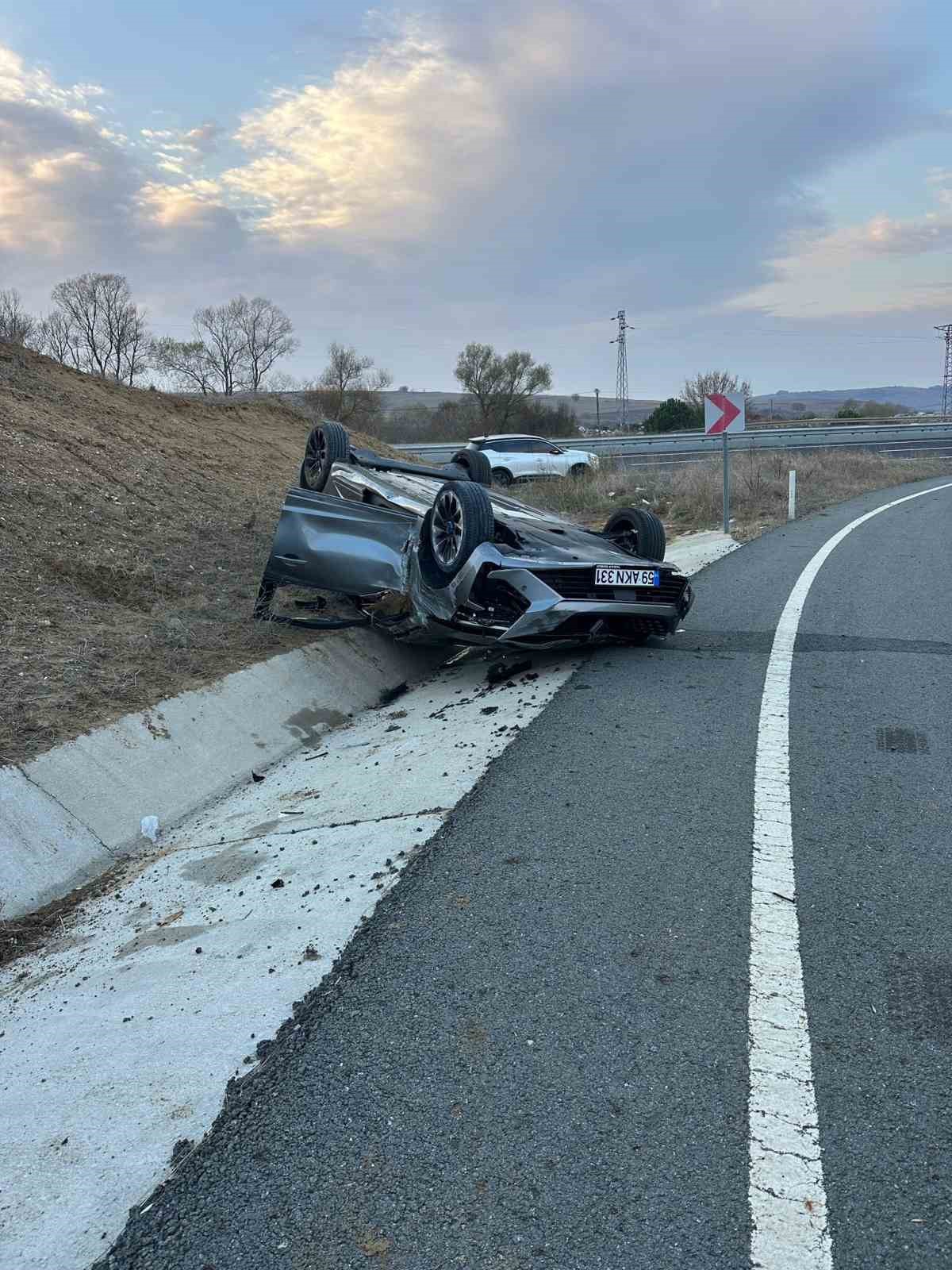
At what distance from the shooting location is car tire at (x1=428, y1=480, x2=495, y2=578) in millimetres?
6602

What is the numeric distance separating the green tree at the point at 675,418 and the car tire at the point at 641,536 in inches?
2259

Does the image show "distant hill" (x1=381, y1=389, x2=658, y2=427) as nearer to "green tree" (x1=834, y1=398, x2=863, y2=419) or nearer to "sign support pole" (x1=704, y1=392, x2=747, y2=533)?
"green tree" (x1=834, y1=398, x2=863, y2=419)

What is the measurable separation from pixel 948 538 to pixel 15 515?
12106mm

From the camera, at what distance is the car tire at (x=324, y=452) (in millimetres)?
8782

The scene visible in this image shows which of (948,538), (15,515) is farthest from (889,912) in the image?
(948,538)

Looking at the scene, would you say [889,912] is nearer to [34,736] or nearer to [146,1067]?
[146,1067]

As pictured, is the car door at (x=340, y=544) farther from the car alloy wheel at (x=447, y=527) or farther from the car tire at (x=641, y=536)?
the car tire at (x=641, y=536)

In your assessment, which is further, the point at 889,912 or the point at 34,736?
the point at 34,736

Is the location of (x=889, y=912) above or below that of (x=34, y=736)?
below

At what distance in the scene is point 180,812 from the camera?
5.26m

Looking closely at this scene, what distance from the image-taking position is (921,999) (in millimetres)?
2943

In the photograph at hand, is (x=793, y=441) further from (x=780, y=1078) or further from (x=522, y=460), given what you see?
(x=780, y=1078)

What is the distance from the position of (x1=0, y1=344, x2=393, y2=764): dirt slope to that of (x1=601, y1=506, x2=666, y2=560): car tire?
2.78 metres

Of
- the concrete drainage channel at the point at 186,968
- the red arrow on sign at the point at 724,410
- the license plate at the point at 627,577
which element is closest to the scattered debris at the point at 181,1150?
the concrete drainage channel at the point at 186,968
